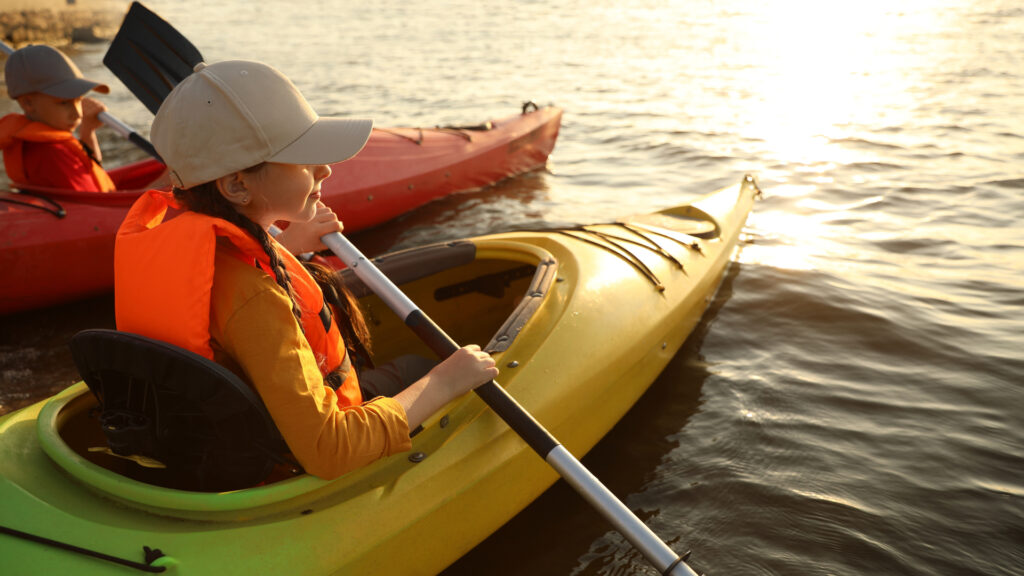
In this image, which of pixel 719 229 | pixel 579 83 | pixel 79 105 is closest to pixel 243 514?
pixel 719 229

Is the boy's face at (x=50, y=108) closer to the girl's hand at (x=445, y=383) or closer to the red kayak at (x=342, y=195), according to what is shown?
the red kayak at (x=342, y=195)

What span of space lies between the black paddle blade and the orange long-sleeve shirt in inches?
98.8

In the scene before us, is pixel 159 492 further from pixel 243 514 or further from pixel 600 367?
pixel 600 367

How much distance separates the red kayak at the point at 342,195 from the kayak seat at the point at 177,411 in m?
2.93

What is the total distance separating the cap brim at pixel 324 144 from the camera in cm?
152

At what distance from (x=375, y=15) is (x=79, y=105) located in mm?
16101

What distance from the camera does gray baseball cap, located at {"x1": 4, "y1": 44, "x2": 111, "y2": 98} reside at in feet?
12.7

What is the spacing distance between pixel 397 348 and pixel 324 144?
170 centimetres

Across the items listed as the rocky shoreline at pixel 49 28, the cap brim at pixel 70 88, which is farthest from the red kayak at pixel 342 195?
the rocky shoreline at pixel 49 28

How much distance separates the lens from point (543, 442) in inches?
80.4

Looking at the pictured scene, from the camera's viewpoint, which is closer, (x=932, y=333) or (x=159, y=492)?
(x=159, y=492)

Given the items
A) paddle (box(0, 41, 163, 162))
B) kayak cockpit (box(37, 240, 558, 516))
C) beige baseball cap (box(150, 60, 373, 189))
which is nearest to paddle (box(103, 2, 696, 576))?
kayak cockpit (box(37, 240, 558, 516))

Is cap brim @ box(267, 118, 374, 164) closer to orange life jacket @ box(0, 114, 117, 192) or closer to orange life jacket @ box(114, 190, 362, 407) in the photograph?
orange life jacket @ box(114, 190, 362, 407)

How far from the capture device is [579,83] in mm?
10781
